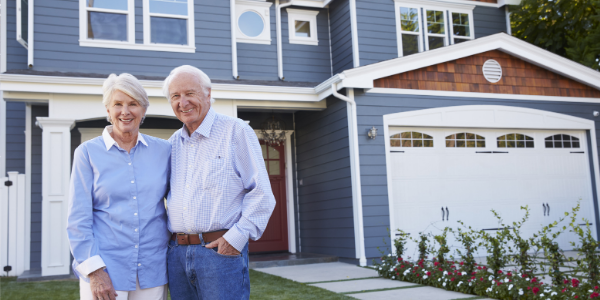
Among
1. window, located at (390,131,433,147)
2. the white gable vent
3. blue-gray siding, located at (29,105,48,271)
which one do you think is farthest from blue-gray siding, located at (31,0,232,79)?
the white gable vent

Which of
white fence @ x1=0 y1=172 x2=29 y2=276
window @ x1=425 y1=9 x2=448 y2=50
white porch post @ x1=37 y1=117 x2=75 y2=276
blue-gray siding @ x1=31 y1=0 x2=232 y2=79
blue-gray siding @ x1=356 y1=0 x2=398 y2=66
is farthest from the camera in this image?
window @ x1=425 y1=9 x2=448 y2=50

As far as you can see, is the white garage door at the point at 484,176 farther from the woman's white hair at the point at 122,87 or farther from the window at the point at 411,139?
the woman's white hair at the point at 122,87

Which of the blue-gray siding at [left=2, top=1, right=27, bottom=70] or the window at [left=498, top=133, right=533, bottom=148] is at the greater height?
the blue-gray siding at [left=2, top=1, right=27, bottom=70]

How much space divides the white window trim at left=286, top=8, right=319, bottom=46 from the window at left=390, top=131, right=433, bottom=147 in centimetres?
290

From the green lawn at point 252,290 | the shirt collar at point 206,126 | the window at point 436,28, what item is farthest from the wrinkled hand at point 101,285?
the window at point 436,28

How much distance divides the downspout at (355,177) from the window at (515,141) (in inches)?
109

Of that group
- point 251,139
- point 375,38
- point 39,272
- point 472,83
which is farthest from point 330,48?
point 251,139

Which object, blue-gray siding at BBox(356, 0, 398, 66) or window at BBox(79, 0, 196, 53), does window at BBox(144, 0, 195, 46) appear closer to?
window at BBox(79, 0, 196, 53)

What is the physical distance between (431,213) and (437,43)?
3.78 metres

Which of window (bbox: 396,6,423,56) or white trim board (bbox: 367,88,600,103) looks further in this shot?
window (bbox: 396,6,423,56)

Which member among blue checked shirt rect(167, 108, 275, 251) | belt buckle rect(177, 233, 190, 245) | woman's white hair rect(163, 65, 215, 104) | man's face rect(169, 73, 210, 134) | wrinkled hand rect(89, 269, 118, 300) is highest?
woman's white hair rect(163, 65, 215, 104)

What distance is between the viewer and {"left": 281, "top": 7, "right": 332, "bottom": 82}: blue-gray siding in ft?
32.1

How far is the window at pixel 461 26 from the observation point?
34.1 ft

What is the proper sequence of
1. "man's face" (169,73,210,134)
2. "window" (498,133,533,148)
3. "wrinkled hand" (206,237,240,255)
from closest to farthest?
"wrinkled hand" (206,237,240,255)
"man's face" (169,73,210,134)
"window" (498,133,533,148)
